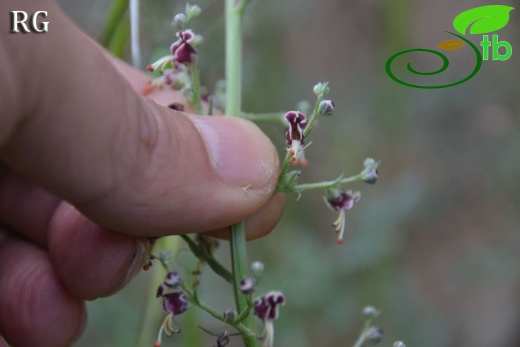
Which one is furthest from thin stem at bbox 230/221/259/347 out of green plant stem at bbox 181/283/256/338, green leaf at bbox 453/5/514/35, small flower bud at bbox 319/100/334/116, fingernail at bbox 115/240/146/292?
green leaf at bbox 453/5/514/35

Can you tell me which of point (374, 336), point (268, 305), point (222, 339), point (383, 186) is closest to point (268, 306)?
point (268, 305)

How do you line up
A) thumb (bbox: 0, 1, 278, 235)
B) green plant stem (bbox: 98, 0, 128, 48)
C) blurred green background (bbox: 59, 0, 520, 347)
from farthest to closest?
blurred green background (bbox: 59, 0, 520, 347)
green plant stem (bbox: 98, 0, 128, 48)
thumb (bbox: 0, 1, 278, 235)

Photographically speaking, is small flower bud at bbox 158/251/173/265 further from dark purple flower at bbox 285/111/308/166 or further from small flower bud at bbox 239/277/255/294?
dark purple flower at bbox 285/111/308/166

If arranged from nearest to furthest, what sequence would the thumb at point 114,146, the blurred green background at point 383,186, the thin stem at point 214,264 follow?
the thumb at point 114,146 < the thin stem at point 214,264 < the blurred green background at point 383,186

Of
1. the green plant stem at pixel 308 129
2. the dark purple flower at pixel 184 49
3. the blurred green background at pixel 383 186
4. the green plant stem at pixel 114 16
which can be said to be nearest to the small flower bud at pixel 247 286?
the green plant stem at pixel 308 129

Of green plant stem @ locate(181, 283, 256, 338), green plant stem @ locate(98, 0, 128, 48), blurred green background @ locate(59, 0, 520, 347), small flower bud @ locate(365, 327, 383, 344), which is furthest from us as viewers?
blurred green background @ locate(59, 0, 520, 347)

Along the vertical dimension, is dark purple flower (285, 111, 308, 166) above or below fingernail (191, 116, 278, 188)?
above

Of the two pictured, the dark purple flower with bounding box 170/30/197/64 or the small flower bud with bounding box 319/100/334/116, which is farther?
the dark purple flower with bounding box 170/30/197/64

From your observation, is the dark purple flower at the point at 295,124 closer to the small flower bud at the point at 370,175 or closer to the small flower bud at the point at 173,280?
the small flower bud at the point at 370,175
